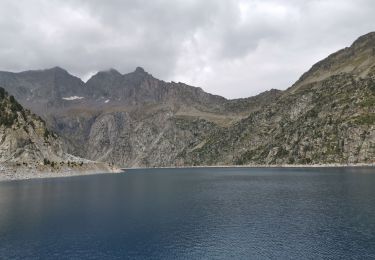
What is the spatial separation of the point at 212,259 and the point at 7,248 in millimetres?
34074

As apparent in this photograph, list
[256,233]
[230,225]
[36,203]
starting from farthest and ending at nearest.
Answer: [36,203] < [230,225] < [256,233]

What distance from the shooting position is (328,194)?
121 meters

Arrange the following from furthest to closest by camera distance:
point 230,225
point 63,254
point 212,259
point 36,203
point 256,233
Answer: point 36,203 < point 230,225 < point 256,233 < point 63,254 < point 212,259

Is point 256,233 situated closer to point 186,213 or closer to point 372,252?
point 372,252

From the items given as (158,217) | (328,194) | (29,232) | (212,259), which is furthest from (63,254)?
(328,194)

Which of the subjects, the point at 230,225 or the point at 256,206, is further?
the point at 256,206

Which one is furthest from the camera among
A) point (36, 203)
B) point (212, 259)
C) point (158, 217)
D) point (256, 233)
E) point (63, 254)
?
point (36, 203)

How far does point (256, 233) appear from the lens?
69.9 metres

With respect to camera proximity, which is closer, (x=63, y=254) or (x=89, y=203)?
(x=63, y=254)

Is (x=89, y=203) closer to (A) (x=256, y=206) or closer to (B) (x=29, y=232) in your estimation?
(B) (x=29, y=232)

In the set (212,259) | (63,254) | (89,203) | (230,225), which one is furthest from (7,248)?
(89,203)

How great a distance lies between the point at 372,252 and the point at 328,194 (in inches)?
2639

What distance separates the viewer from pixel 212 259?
55438 millimetres

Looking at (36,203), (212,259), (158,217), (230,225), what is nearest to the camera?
(212,259)
